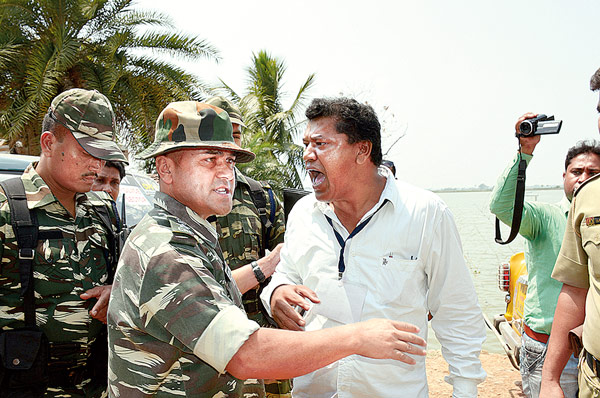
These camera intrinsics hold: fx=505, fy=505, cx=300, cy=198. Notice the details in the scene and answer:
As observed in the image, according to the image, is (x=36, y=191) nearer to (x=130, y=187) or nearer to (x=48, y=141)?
(x=48, y=141)

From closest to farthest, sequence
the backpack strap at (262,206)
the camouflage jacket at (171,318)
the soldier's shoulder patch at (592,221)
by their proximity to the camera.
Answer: the camouflage jacket at (171,318)
the soldier's shoulder patch at (592,221)
the backpack strap at (262,206)

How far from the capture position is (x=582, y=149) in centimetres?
399

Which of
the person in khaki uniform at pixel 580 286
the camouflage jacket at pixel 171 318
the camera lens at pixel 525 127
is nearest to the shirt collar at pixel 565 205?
the camera lens at pixel 525 127

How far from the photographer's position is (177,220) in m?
1.89

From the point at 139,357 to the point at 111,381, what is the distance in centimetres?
20

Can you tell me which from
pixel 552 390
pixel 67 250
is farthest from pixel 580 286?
pixel 67 250

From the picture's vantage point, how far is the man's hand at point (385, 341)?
1.66m

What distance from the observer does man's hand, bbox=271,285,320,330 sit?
2.34m

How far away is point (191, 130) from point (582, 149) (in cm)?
332

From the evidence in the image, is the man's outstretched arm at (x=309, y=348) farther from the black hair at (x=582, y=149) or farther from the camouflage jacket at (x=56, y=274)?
the black hair at (x=582, y=149)

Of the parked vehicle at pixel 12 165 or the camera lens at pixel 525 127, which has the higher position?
the camera lens at pixel 525 127

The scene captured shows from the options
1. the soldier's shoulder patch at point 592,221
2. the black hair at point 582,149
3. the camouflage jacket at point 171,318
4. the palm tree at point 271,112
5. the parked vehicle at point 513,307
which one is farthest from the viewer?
the palm tree at point 271,112

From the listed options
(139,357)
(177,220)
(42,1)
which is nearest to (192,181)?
(177,220)

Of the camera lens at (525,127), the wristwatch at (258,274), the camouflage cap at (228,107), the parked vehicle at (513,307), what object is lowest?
the parked vehicle at (513,307)
